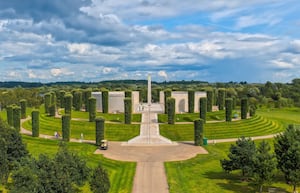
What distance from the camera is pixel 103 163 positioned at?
40.5 metres

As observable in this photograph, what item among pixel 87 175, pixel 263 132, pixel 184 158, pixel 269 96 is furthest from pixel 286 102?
pixel 87 175

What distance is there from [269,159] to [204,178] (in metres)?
8.87

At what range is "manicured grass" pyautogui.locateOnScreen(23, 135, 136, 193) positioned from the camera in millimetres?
32606

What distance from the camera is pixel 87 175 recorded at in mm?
26953

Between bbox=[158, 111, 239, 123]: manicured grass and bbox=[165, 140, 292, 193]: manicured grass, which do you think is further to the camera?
bbox=[158, 111, 239, 123]: manicured grass

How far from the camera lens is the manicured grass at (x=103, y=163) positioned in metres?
Answer: 32.6

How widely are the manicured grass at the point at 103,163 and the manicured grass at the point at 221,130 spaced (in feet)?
49.1

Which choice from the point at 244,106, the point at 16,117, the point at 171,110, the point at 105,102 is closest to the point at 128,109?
the point at 171,110

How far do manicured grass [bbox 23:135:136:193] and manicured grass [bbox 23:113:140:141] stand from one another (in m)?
6.10

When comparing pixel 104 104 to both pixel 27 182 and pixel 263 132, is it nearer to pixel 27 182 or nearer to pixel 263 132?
pixel 263 132

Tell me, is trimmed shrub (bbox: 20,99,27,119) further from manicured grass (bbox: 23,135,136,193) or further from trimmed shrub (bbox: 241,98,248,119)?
trimmed shrub (bbox: 241,98,248,119)

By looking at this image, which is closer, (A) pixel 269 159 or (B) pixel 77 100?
(A) pixel 269 159

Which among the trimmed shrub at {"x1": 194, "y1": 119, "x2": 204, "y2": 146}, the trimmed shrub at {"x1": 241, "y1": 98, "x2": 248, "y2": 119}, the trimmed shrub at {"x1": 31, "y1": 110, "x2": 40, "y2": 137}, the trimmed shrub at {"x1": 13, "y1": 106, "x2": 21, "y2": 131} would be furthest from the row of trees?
the trimmed shrub at {"x1": 13, "y1": 106, "x2": 21, "y2": 131}

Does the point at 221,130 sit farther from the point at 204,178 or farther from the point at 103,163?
the point at 103,163
